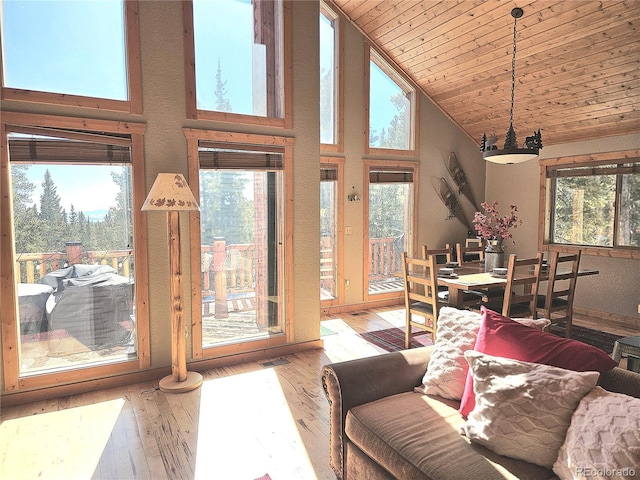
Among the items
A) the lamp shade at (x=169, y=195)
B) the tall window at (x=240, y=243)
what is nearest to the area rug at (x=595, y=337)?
the tall window at (x=240, y=243)

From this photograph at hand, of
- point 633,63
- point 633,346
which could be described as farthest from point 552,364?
point 633,63

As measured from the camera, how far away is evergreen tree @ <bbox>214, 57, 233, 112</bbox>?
3.89 meters

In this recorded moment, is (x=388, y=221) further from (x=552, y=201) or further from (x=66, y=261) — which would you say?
(x=66, y=261)

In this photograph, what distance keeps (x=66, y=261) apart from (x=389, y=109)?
4.67 m

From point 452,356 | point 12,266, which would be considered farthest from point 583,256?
point 12,266

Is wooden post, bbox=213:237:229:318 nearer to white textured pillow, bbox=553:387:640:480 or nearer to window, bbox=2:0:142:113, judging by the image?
window, bbox=2:0:142:113

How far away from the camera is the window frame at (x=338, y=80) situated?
18.8 ft

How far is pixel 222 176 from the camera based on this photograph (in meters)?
3.93

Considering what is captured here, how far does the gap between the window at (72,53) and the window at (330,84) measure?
110 inches

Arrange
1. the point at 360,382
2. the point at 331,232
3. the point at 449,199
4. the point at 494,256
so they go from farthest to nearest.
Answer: the point at 449,199 → the point at 331,232 → the point at 494,256 → the point at 360,382

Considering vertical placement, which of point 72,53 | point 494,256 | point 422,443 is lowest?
point 422,443

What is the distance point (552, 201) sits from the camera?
6.13m

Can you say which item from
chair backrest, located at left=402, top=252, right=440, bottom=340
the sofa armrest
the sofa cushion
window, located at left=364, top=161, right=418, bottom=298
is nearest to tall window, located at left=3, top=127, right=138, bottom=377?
the sofa armrest

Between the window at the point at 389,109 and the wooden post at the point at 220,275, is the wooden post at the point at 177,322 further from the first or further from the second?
the window at the point at 389,109
